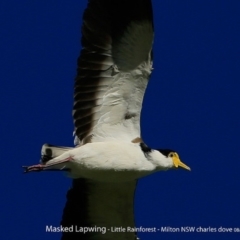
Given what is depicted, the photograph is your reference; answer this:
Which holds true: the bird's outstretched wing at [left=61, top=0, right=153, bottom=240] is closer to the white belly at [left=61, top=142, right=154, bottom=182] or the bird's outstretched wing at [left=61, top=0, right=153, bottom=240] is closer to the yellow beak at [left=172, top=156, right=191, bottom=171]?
the white belly at [left=61, top=142, right=154, bottom=182]

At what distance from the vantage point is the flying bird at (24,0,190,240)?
17.9 meters

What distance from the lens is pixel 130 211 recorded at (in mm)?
19062

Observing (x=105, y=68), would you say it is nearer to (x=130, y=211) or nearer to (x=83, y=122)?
(x=83, y=122)

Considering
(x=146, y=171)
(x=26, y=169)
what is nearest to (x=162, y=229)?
(x=146, y=171)

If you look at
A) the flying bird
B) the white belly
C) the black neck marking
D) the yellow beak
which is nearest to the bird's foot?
the flying bird

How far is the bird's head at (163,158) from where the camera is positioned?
709 inches

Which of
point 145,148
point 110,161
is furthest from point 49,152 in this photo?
point 145,148

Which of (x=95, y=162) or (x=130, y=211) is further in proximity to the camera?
(x=130, y=211)

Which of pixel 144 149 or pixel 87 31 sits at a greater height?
pixel 87 31

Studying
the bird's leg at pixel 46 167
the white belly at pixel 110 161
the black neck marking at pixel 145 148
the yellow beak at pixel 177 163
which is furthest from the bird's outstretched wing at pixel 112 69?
the yellow beak at pixel 177 163

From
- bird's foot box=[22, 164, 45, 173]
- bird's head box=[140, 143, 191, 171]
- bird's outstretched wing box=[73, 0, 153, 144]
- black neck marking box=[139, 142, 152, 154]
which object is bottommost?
bird's foot box=[22, 164, 45, 173]

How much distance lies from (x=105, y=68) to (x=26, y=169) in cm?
177

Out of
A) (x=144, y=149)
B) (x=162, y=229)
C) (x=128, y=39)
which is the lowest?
(x=162, y=229)

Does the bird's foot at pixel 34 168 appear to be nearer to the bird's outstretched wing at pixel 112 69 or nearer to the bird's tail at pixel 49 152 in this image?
the bird's tail at pixel 49 152
